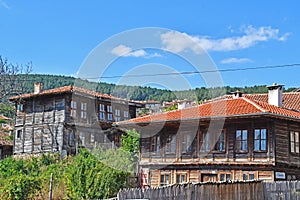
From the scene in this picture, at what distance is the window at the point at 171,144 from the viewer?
90.0 feet

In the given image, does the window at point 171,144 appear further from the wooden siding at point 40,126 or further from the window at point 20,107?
the window at point 20,107

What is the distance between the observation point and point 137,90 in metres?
41.2

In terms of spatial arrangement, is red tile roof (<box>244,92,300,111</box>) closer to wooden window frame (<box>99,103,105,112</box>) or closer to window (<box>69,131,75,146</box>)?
wooden window frame (<box>99,103,105,112</box>)

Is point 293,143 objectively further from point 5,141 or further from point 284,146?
point 5,141

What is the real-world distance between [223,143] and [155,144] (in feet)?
15.8

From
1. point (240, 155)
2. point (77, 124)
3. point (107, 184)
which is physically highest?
point (77, 124)

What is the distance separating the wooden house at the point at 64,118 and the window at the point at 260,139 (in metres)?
18.7

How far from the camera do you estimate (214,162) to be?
25.1 meters

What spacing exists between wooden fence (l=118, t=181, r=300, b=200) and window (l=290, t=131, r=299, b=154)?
10.2 m

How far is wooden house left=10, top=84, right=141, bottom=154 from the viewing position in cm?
4228

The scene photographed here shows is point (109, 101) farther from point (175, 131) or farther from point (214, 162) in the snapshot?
point (214, 162)

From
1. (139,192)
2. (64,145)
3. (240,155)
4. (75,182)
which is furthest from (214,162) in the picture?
(64,145)

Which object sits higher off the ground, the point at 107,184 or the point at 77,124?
the point at 77,124

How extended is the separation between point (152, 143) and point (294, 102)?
979cm
